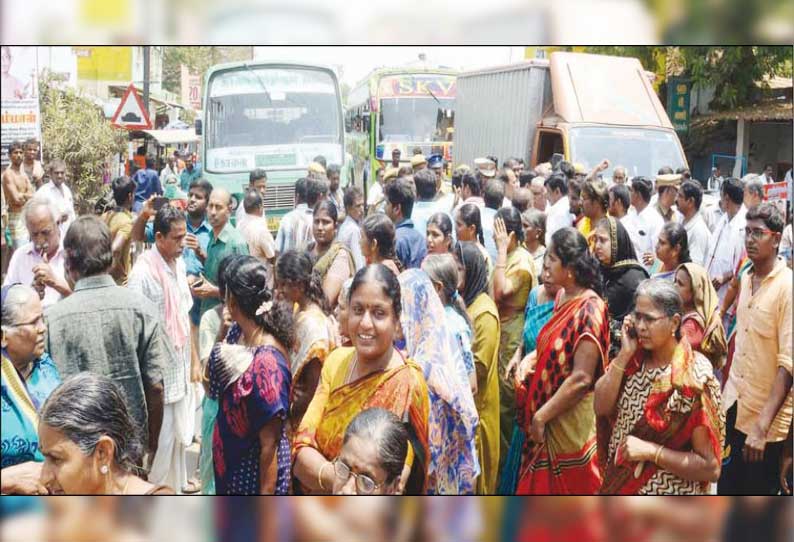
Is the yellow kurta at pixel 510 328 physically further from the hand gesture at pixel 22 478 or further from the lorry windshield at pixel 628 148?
the hand gesture at pixel 22 478

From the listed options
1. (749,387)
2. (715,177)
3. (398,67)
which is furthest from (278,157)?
(749,387)

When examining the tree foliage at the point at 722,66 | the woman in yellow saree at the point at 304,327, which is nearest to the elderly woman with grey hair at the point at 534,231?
the tree foliage at the point at 722,66

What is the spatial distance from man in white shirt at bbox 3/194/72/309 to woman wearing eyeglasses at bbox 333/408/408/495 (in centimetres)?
179

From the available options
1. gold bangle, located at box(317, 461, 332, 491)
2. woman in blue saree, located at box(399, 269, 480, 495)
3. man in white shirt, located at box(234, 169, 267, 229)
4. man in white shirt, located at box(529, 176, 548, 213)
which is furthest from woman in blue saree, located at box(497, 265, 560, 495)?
man in white shirt, located at box(234, 169, 267, 229)

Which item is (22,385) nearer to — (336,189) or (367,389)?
(367,389)

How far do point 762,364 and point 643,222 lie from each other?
106 centimetres

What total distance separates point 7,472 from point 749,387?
3.09 m

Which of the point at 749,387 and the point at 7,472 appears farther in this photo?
the point at 749,387

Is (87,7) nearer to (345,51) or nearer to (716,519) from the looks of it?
(345,51)

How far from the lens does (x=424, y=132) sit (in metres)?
6.29

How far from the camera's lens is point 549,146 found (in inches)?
255

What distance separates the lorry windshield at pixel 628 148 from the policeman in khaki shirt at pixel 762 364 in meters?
1.15

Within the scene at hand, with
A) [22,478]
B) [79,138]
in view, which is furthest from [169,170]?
[22,478]

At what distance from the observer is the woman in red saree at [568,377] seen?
3730 mm
